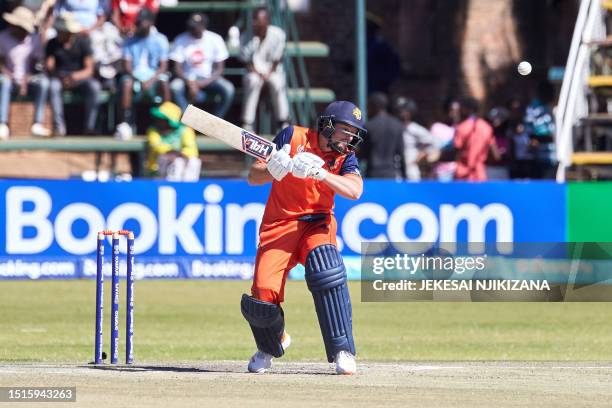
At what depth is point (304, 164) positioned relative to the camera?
33.2 feet

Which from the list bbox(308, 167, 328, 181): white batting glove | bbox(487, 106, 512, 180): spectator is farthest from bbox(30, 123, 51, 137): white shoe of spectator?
bbox(308, 167, 328, 181): white batting glove

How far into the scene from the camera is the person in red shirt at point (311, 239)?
10500 millimetres

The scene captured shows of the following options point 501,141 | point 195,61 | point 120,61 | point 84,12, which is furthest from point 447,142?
Answer: point 84,12

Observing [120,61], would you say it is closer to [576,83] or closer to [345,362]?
[576,83]

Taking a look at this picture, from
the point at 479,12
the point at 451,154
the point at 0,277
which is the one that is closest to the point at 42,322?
the point at 0,277

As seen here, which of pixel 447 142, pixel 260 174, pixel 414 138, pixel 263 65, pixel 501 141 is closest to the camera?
pixel 260 174

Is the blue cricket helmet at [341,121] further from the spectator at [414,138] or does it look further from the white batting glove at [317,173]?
the spectator at [414,138]

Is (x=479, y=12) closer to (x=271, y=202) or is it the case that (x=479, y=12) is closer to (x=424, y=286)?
(x=424, y=286)

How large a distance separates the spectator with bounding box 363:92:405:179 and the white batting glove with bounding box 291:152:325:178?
10.5 m

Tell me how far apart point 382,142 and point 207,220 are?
Result: 9.35 ft

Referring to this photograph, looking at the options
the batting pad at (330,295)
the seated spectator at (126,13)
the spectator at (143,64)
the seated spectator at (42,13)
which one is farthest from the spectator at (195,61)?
the batting pad at (330,295)

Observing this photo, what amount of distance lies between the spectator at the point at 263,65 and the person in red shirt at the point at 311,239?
12.1m

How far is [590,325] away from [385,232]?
12.4 feet

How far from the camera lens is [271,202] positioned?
35.1 feet
